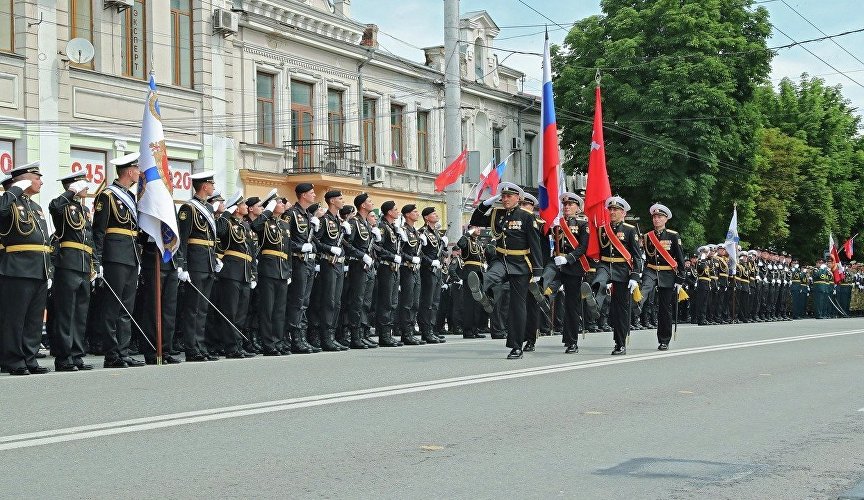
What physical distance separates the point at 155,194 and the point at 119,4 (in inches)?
616

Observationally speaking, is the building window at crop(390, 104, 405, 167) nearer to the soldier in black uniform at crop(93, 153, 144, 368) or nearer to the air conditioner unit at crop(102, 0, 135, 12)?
the air conditioner unit at crop(102, 0, 135, 12)

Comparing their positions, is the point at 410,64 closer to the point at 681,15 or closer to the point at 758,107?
the point at 681,15

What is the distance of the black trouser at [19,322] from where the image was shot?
11.6 meters

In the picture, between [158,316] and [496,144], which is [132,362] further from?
[496,144]

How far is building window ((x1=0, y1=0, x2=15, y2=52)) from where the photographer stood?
82.8 feet

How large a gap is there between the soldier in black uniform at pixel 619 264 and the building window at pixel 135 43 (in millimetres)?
Answer: 15699

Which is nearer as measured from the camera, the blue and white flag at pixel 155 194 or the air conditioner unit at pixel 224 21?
the blue and white flag at pixel 155 194

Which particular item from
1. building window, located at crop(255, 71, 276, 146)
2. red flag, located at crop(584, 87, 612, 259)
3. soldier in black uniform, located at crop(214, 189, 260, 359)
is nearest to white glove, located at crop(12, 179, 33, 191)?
soldier in black uniform, located at crop(214, 189, 260, 359)

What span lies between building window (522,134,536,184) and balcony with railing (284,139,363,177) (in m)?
14.3

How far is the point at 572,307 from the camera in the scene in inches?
619

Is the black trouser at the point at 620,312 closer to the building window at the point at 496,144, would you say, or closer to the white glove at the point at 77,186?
the white glove at the point at 77,186

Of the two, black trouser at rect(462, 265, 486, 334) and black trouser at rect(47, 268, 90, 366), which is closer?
black trouser at rect(47, 268, 90, 366)

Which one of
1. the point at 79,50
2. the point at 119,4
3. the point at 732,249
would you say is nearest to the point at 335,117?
the point at 119,4

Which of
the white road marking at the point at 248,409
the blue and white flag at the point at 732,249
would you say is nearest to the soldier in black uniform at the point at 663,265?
Answer: the white road marking at the point at 248,409
